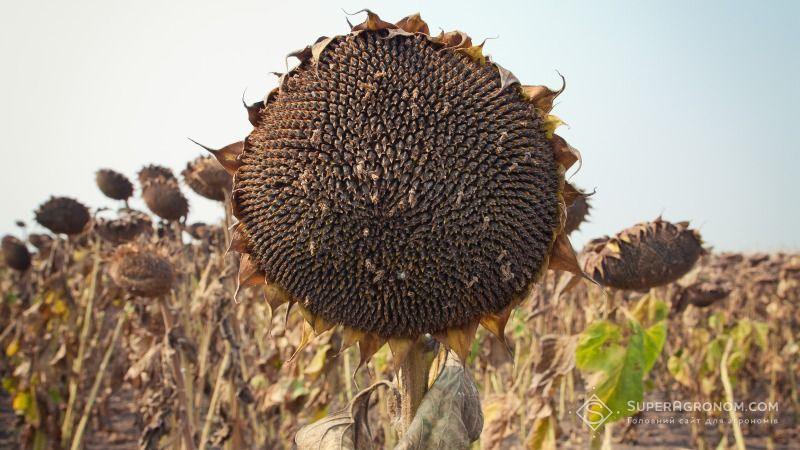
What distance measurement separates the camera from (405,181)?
4.85 feet

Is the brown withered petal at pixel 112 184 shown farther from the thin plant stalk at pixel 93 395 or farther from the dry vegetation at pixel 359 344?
the thin plant stalk at pixel 93 395

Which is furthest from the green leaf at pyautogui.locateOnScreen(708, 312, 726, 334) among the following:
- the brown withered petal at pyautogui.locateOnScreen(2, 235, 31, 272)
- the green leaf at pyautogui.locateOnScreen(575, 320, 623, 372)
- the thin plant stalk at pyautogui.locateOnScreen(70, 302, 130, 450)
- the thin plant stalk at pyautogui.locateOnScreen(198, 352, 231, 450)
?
the brown withered petal at pyautogui.locateOnScreen(2, 235, 31, 272)

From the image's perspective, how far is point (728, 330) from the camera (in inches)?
277

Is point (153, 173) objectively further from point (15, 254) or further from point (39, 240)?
point (39, 240)

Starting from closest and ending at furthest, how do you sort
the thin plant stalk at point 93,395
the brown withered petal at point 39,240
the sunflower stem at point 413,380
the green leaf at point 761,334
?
the sunflower stem at point 413,380 < the thin plant stalk at point 93,395 < the green leaf at point 761,334 < the brown withered petal at point 39,240

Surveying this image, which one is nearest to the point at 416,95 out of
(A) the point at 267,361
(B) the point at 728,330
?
(A) the point at 267,361

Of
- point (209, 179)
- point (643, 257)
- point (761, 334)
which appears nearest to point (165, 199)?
point (209, 179)

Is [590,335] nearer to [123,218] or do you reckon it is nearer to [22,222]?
[123,218]

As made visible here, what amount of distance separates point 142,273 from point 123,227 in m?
Answer: 1.73

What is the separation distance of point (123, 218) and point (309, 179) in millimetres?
4476

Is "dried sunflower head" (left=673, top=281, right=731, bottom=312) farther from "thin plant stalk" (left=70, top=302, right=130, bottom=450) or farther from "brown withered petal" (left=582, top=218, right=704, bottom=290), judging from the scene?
"thin plant stalk" (left=70, top=302, right=130, bottom=450)

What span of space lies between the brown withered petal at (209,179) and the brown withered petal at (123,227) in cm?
73

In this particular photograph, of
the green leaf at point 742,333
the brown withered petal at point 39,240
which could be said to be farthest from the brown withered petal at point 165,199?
the green leaf at point 742,333

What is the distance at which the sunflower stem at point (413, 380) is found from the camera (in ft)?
5.85
